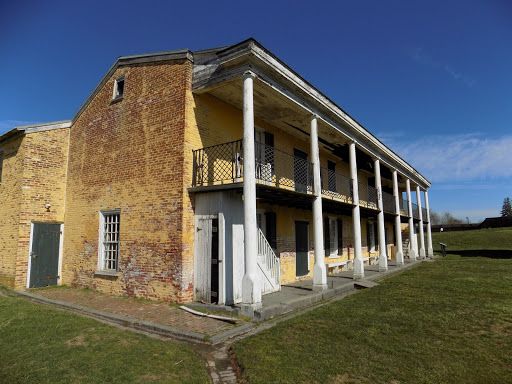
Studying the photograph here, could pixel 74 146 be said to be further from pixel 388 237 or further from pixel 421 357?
pixel 388 237

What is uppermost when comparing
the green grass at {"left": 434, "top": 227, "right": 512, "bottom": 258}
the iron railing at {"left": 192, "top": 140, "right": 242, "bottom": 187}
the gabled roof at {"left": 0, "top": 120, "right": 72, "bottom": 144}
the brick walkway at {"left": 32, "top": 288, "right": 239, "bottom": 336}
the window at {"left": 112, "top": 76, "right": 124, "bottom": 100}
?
the window at {"left": 112, "top": 76, "right": 124, "bottom": 100}

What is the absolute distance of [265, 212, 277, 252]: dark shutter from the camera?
10797 millimetres

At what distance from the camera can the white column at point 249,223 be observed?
22.2ft

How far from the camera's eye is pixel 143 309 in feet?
24.3

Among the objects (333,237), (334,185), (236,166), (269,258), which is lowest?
(269,258)

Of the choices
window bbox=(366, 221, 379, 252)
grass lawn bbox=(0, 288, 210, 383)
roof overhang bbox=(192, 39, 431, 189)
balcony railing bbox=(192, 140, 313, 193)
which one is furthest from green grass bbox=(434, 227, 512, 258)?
grass lawn bbox=(0, 288, 210, 383)

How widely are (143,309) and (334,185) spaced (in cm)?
1068

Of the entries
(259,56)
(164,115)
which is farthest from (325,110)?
(164,115)

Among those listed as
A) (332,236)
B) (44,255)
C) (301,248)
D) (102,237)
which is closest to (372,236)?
(332,236)

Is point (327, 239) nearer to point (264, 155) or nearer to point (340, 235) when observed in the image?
point (340, 235)

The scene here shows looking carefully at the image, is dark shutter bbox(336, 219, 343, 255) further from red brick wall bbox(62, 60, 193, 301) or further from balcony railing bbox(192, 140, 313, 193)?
red brick wall bbox(62, 60, 193, 301)

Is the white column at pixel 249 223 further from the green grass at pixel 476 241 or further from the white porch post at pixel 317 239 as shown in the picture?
the green grass at pixel 476 241

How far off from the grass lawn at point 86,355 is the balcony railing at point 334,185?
10.0 metres

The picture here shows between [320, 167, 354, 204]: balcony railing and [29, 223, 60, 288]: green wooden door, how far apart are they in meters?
10.6
